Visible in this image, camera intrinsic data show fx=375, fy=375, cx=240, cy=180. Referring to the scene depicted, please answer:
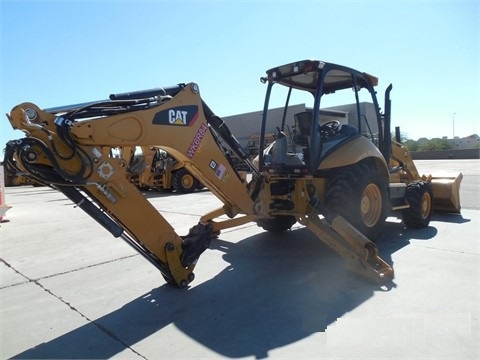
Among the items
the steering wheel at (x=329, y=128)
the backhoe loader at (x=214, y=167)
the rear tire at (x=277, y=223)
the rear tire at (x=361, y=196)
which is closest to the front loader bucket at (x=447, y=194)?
the backhoe loader at (x=214, y=167)

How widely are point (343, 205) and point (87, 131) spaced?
131 inches

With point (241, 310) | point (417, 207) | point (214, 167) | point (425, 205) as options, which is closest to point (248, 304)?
point (241, 310)

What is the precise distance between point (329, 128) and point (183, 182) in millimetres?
10513

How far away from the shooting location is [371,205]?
230 inches

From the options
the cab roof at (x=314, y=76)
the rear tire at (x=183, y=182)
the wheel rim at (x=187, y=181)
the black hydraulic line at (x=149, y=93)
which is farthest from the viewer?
the wheel rim at (x=187, y=181)

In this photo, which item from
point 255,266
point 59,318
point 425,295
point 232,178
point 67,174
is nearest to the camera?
point 67,174

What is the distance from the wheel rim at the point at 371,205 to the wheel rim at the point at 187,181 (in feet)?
34.8

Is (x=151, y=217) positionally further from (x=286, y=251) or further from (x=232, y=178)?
(x=286, y=251)

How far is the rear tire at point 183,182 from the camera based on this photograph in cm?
1533

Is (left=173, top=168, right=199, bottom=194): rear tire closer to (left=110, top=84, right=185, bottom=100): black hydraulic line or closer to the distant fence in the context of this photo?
(left=110, top=84, right=185, bottom=100): black hydraulic line

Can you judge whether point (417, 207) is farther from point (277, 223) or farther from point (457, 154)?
point (457, 154)

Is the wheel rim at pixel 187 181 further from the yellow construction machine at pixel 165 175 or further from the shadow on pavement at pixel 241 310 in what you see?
the shadow on pavement at pixel 241 310

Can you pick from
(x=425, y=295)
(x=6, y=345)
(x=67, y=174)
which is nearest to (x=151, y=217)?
(x=67, y=174)

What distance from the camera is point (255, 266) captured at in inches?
193
